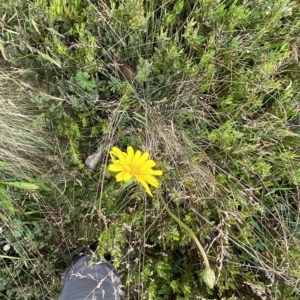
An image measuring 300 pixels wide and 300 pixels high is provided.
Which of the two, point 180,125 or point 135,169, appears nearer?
point 135,169

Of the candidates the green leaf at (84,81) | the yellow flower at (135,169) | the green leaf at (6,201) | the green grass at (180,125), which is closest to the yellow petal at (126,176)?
the yellow flower at (135,169)

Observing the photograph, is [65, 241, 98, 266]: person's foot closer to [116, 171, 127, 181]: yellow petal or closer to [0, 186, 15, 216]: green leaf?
[0, 186, 15, 216]: green leaf

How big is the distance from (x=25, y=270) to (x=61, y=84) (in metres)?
0.75

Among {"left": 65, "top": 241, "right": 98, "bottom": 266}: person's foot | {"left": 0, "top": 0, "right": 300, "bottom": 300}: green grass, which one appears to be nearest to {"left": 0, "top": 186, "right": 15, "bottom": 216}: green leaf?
{"left": 0, "top": 0, "right": 300, "bottom": 300}: green grass

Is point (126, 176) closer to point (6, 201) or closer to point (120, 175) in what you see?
point (120, 175)

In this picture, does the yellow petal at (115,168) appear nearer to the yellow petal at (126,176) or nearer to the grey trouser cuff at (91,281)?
the yellow petal at (126,176)

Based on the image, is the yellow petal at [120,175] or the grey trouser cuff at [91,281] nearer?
the yellow petal at [120,175]

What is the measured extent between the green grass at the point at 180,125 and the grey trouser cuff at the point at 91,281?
57 millimetres

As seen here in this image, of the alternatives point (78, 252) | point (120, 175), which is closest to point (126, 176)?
point (120, 175)

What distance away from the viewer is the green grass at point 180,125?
138cm

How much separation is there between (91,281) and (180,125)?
2.08ft

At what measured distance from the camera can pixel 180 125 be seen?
4.94 feet

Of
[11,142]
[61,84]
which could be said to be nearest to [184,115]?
[61,84]

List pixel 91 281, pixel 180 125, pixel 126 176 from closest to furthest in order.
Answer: pixel 126 176, pixel 91 281, pixel 180 125
